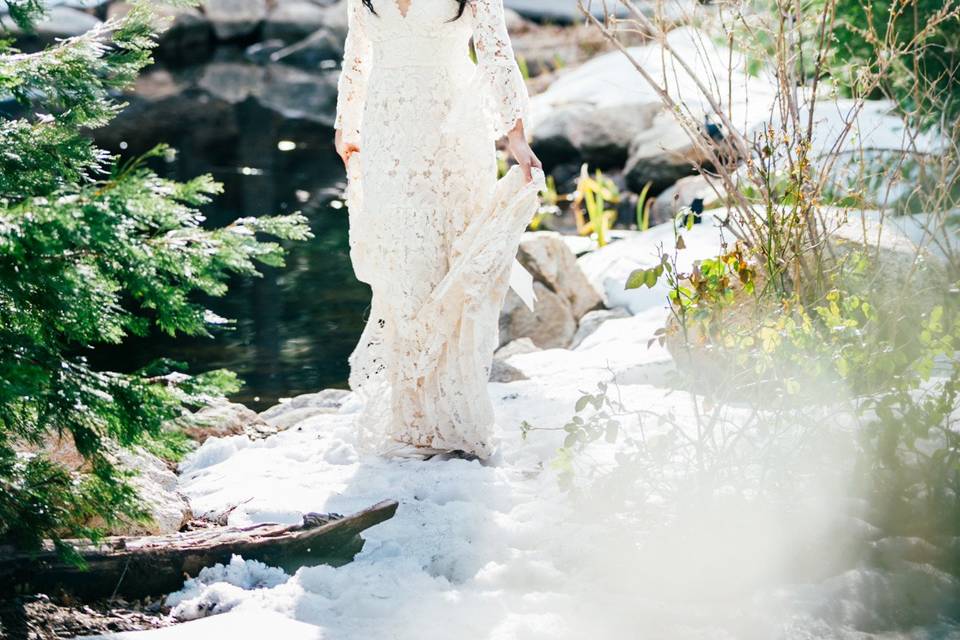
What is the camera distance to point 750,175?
14.3 feet

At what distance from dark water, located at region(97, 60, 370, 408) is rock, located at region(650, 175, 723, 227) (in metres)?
2.53

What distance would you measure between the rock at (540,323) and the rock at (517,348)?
0.30 metres

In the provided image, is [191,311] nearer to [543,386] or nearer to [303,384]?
[543,386]

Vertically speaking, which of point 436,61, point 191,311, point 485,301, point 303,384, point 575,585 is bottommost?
point 303,384

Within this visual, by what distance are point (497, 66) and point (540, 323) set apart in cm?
294

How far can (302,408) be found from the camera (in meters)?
5.86

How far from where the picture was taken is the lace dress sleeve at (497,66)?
4.33 m

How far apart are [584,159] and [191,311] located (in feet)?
28.4

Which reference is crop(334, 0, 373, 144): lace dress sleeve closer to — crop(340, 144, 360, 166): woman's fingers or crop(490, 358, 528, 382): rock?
crop(340, 144, 360, 166): woman's fingers

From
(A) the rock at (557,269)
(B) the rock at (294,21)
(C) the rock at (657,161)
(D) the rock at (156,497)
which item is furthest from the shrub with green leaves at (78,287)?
(B) the rock at (294,21)

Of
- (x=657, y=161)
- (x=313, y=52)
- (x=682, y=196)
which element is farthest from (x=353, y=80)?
(x=313, y=52)

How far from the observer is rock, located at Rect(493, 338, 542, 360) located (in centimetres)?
654

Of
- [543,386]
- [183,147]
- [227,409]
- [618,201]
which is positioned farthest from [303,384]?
[183,147]

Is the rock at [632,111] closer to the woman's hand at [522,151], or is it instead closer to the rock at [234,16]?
the woman's hand at [522,151]
